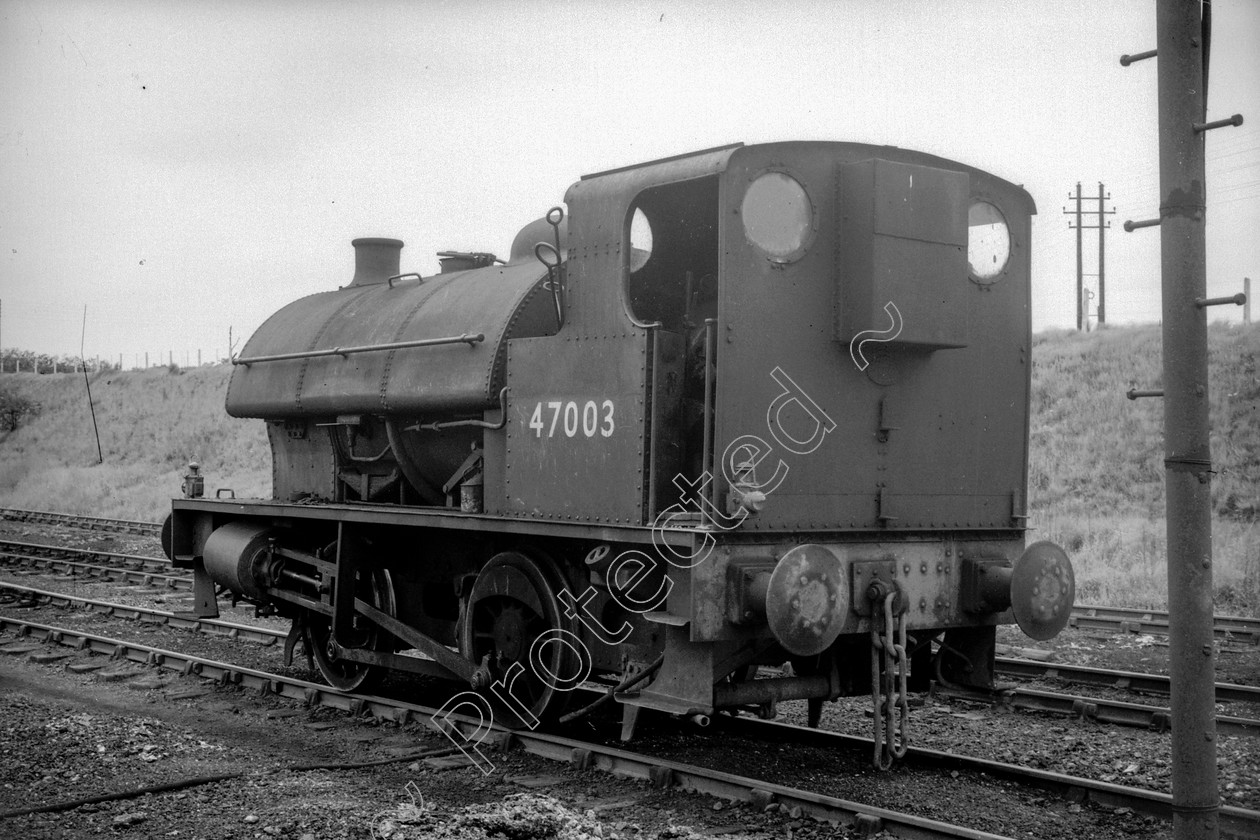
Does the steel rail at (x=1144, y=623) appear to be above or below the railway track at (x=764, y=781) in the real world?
above

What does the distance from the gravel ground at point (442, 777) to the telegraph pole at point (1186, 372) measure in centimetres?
197

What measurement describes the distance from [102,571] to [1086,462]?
18008 mm

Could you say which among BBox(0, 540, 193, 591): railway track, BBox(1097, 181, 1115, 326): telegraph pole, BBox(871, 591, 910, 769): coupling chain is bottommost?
BBox(0, 540, 193, 591): railway track

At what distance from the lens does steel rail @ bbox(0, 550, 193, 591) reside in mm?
15500

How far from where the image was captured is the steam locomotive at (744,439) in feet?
19.2

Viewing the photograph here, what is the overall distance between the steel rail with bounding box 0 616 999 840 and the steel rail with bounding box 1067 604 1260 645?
20.3 feet

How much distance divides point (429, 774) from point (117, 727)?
2.29m

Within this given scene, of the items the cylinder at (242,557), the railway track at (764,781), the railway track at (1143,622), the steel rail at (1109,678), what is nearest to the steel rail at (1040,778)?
the railway track at (764,781)

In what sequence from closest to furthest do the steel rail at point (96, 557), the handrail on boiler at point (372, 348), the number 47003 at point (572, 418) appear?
the number 47003 at point (572, 418) < the handrail on boiler at point (372, 348) < the steel rail at point (96, 557)

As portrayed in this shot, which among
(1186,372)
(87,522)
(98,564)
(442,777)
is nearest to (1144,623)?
(442,777)

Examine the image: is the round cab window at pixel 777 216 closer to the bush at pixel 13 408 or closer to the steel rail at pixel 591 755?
the steel rail at pixel 591 755

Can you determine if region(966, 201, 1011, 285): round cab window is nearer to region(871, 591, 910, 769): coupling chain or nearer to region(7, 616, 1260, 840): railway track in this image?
region(871, 591, 910, 769): coupling chain

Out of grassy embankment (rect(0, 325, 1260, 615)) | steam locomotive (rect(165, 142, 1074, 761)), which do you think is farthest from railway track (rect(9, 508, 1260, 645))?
steam locomotive (rect(165, 142, 1074, 761))

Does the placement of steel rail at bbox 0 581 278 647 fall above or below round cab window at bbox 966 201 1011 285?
below
